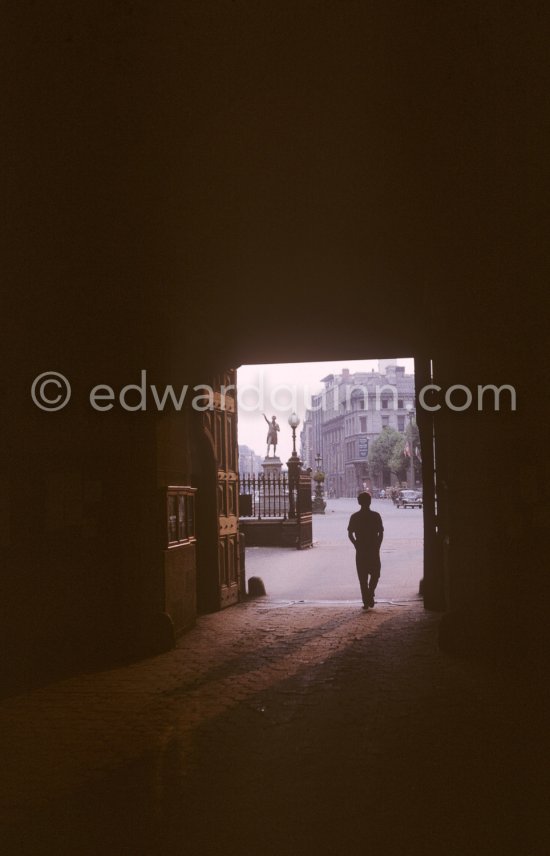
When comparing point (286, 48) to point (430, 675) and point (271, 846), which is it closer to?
point (271, 846)

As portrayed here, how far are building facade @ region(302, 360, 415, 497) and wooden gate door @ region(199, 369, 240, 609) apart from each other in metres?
68.5

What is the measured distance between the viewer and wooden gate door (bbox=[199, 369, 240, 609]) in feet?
32.4

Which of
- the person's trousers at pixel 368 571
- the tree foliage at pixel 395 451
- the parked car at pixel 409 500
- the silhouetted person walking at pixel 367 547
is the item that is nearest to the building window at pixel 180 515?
the silhouetted person walking at pixel 367 547

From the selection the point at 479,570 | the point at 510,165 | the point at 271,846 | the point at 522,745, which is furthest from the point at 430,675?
the point at 510,165

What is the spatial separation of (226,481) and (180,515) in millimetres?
2032

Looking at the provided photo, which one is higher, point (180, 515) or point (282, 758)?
point (180, 515)

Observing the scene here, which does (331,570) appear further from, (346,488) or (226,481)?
(346,488)

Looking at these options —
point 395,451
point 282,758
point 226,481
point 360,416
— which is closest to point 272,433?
point 226,481

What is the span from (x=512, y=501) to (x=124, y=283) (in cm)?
443

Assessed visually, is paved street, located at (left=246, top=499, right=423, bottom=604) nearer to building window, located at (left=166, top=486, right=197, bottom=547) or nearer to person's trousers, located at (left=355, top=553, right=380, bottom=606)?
person's trousers, located at (left=355, top=553, right=380, bottom=606)

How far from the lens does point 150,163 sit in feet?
17.1

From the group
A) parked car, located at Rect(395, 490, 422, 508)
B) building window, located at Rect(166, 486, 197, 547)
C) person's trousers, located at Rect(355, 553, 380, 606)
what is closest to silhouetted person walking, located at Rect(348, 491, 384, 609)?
person's trousers, located at Rect(355, 553, 380, 606)

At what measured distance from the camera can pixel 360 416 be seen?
8419cm

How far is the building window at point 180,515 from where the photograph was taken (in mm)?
7801
